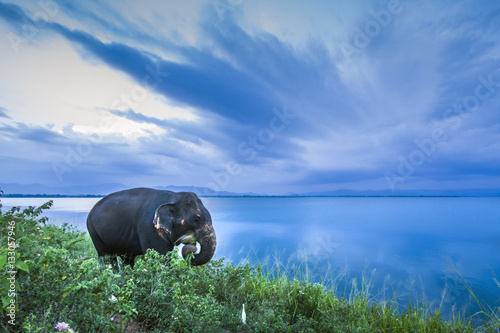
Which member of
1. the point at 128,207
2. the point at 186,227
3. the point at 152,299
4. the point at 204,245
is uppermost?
the point at 128,207

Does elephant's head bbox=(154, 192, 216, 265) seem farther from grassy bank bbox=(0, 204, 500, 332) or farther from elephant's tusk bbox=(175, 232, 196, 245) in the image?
grassy bank bbox=(0, 204, 500, 332)

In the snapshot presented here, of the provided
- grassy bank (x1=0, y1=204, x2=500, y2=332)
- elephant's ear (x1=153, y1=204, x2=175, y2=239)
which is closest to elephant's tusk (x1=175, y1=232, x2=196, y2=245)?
elephant's ear (x1=153, y1=204, x2=175, y2=239)

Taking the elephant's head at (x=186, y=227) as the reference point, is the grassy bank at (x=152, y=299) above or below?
below

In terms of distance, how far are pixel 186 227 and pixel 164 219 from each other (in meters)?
0.43

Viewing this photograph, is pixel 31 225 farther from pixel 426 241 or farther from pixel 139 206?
pixel 426 241

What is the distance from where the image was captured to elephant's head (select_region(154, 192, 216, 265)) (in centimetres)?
492

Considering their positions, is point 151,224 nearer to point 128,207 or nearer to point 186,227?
point 186,227

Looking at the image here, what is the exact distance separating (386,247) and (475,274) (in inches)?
298

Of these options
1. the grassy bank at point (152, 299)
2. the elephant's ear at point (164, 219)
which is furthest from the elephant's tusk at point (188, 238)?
the grassy bank at point (152, 299)

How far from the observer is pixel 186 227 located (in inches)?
197

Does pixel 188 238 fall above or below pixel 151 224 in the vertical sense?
below

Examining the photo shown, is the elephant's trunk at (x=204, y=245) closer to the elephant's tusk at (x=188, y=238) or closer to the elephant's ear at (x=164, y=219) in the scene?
the elephant's tusk at (x=188, y=238)

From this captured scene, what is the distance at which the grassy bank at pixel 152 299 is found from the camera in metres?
2.47

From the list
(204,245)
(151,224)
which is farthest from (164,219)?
(204,245)
